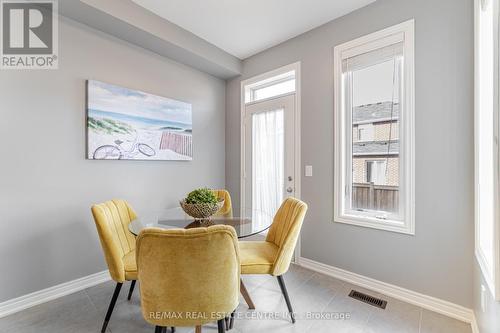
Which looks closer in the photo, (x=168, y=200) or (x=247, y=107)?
(x=168, y=200)

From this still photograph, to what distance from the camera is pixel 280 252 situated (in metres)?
1.66

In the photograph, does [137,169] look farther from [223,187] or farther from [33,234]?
[223,187]

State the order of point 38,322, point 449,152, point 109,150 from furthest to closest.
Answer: point 109,150, point 449,152, point 38,322

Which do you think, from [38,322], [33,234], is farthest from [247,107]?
[38,322]

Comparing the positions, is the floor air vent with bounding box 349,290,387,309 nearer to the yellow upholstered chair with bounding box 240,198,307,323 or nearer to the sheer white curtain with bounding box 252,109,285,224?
the yellow upholstered chair with bounding box 240,198,307,323

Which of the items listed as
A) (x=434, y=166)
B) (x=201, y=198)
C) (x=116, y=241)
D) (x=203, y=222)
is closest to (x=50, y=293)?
(x=116, y=241)

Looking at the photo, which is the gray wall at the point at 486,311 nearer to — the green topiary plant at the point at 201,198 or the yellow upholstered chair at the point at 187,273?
the yellow upholstered chair at the point at 187,273

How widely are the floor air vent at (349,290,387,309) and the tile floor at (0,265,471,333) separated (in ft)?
0.17

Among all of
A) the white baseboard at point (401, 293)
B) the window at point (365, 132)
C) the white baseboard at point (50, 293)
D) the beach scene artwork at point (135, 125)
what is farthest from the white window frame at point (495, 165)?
the white baseboard at point (50, 293)

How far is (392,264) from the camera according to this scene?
84.7 inches

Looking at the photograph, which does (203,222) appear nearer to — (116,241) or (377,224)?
(116,241)

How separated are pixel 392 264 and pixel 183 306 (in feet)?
6.37

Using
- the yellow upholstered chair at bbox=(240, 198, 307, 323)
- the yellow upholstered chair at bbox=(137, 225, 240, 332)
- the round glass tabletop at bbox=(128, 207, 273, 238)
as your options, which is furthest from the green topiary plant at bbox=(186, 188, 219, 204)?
the yellow upholstered chair at bbox=(137, 225, 240, 332)

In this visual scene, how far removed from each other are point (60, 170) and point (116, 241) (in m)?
1.02
